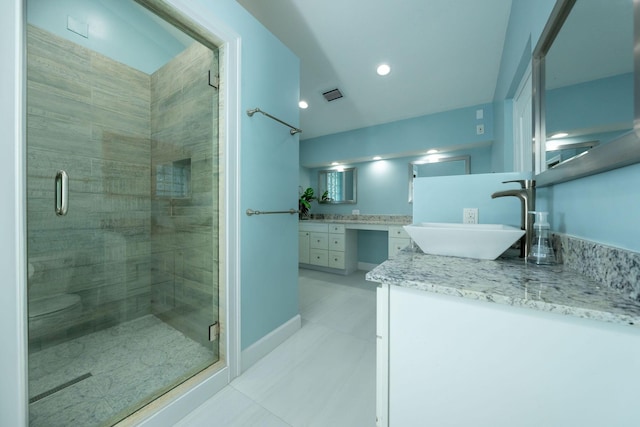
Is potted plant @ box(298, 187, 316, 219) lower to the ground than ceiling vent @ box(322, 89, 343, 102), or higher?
lower

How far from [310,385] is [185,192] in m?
1.55

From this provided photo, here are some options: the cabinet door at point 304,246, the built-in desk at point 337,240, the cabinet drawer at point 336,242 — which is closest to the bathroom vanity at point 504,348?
the built-in desk at point 337,240

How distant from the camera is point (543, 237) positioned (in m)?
0.81

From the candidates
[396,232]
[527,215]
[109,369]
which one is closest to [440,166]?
[396,232]

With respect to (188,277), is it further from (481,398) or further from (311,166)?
(311,166)

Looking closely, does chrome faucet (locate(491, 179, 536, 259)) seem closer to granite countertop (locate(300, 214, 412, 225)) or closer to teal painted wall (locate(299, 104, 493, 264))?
teal painted wall (locate(299, 104, 493, 264))

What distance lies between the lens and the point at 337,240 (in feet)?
11.3

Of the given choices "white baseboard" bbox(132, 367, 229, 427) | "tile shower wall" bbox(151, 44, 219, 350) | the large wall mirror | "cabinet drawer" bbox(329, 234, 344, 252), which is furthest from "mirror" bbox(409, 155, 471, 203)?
"white baseboard" bbox(132, 367, 229, 427)

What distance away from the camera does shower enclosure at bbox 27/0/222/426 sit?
1195 mm

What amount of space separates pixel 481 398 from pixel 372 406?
0.84 meters

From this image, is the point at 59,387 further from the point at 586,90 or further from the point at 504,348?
the point at 586,90

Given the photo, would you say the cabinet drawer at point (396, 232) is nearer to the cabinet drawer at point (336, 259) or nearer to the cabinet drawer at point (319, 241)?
the cabinet drawer at point (336, 259)

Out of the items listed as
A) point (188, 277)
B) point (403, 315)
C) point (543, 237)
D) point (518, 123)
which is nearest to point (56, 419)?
point (188, 277)

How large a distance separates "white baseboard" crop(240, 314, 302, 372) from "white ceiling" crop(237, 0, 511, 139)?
8.33 feet
